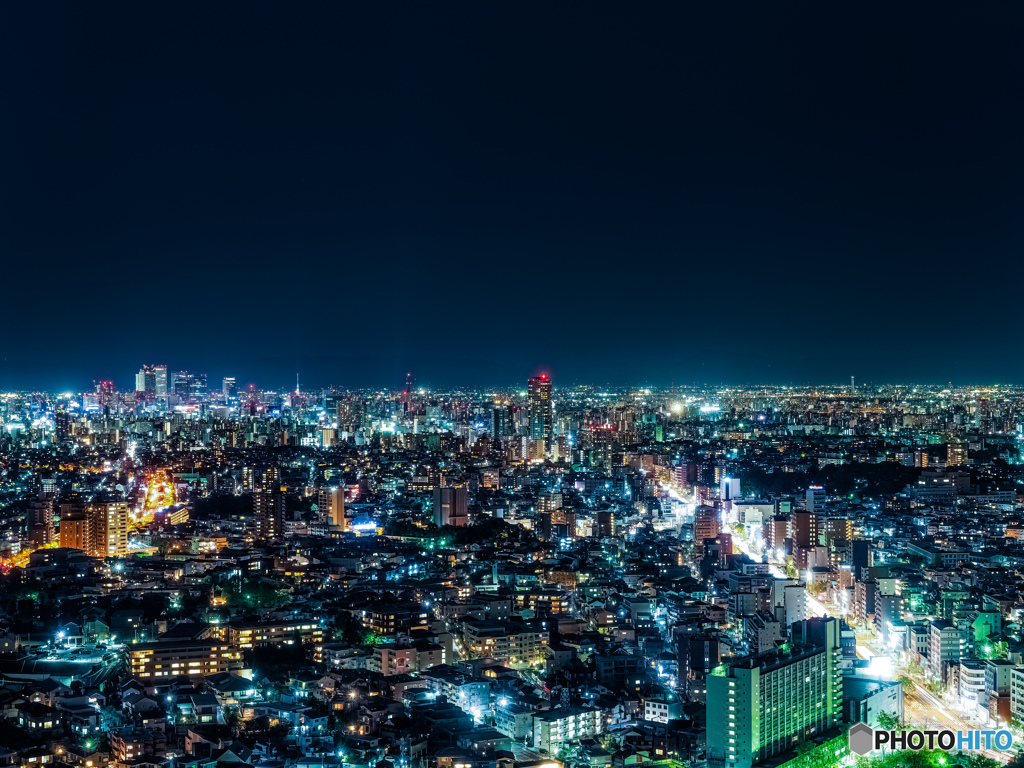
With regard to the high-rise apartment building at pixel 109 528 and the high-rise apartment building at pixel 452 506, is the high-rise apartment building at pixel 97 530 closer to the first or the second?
the high-rise apartment building at pixel 109 528

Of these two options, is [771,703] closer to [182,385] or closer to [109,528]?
[109,528]

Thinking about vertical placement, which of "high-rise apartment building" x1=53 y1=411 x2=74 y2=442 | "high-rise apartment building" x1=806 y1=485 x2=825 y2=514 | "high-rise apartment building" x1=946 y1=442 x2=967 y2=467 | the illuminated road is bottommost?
the illuminated road

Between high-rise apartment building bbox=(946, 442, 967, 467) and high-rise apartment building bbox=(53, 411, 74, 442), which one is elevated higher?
high-rise apartment building bbox=(53, 411, 74, 442)

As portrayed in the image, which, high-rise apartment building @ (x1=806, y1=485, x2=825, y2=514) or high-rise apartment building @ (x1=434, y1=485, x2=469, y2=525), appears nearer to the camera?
high-rise apartment building @ (x1=806, y1=485, x2=825, y2=514)

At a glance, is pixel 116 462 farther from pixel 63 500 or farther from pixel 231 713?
pixel 231 713

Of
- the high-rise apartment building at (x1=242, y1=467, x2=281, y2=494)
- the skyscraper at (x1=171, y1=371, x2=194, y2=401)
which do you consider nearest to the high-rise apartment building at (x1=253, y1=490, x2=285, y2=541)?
the high-rise apartment building at (x1=242, y1=467, x2=281, y2=494)

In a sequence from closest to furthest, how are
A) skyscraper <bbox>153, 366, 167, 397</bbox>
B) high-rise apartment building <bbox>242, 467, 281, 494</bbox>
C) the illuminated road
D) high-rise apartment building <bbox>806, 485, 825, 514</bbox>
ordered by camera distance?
the illuminated road, high-rise apartment building <bbox>806, 485, 825, 514</bbox>, high-rise apartment building <bbox>242, 467, 281, 494</bbox>, skyscraper <bbox>153, 366, 167, 397</bbox>

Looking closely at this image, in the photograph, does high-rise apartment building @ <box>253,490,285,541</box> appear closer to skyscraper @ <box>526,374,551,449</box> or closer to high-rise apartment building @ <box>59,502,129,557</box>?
high-rise apartment building @ <box>59,502,129,557</box>
